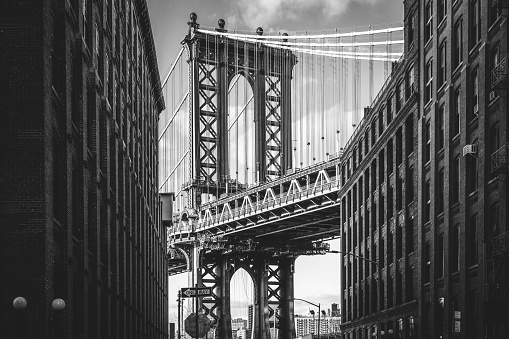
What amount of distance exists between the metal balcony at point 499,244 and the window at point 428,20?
16430 millimetres

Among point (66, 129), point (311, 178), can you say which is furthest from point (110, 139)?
point (311, 178)

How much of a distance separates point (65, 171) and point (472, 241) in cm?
2055

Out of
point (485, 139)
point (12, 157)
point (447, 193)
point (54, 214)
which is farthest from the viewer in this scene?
point (447, 193)

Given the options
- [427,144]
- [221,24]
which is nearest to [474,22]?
[427,144]

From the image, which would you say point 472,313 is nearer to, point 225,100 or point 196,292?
point 196,292

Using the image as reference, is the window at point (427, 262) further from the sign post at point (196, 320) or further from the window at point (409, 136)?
the sign post at point (196, 320)

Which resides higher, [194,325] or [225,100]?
[225,100]

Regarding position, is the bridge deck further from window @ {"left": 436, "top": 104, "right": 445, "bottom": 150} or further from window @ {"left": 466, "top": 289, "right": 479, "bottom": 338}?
window @ {"left": 466, "top": 289, "right": 479, "bottom": 338}

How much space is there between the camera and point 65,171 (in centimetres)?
2891

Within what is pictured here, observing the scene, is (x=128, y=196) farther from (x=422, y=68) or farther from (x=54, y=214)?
(x=54, y=214)

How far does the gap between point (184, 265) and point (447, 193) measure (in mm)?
113827

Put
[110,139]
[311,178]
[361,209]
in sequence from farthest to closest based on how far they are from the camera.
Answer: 1. [311,178]
2. [361,209]
3. [110,139]

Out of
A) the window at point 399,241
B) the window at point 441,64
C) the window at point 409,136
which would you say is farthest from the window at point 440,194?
the window at point 399,241

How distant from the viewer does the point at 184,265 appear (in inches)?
6240
